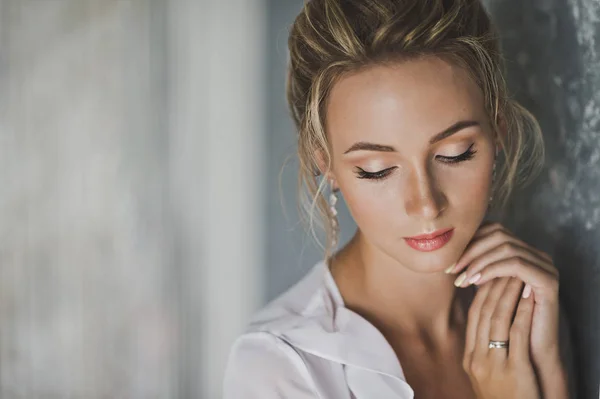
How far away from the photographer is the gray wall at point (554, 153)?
929mm

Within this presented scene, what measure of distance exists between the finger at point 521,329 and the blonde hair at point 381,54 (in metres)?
0.18

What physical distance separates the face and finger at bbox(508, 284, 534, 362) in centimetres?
13

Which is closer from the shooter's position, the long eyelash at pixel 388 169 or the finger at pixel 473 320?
the long eyelash at pixel 388 169

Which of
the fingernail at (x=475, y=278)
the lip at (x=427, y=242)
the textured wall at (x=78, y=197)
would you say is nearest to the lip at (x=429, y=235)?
the lip at (x=427, y=242)

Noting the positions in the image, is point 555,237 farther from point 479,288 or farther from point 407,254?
point 407,254

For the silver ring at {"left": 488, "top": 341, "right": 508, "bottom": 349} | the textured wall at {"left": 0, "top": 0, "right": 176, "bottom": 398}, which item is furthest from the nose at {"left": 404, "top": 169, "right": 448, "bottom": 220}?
the textured wall at {"left": 0, "top": 0, "right": 176, "bottom": 398}

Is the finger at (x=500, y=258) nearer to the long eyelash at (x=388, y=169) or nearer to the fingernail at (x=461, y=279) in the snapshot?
the fingernail at (x=461, y=279)

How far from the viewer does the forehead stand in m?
0.87

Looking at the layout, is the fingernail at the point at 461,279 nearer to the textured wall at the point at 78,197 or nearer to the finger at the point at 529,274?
the finger at the point at 529,274

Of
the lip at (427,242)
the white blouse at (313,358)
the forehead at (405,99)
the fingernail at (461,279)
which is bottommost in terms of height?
the white blouse at (313,358)

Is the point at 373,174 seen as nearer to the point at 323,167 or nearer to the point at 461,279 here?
the point at 323,167

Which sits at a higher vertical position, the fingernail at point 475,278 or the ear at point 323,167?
the ear at point 323,167

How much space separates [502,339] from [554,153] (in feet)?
0.86

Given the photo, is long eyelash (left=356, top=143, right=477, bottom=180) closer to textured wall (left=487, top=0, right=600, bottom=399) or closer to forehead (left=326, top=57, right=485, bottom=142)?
forehead (left=326, top=57, right=485, bottom=142)
